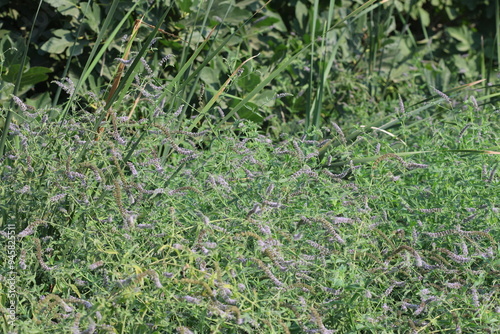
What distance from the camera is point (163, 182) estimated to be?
98.7 inches

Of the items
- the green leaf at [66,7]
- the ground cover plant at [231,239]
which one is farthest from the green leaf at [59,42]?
the ground cover plant at [231,239]

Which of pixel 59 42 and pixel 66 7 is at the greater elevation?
pixel 66 7

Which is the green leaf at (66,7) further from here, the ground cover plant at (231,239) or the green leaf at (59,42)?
the ground cover plant at (231,239)

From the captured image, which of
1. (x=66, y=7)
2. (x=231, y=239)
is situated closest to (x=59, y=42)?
(x=66, y=7)

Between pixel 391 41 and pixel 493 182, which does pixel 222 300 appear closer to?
pixel 493 182

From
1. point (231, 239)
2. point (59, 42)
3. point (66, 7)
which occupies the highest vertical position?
point (231, 239)

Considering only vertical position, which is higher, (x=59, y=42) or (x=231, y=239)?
(x=231, y=239)

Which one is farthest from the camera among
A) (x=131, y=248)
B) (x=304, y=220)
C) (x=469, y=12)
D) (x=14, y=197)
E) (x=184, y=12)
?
(x=469, y=12)

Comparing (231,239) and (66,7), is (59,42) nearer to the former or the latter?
(66,7)

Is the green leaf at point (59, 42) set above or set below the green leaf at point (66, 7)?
below

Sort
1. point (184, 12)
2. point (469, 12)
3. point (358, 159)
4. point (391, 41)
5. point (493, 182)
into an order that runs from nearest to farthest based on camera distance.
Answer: point (493, 182) < point (358, 159) < point (184, 12) < point (391, 41) < point (469, 12)

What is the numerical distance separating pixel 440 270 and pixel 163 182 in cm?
105

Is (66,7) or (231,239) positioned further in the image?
(66,7)

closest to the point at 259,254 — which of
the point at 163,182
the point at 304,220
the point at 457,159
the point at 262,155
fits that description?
the point at 304,220
